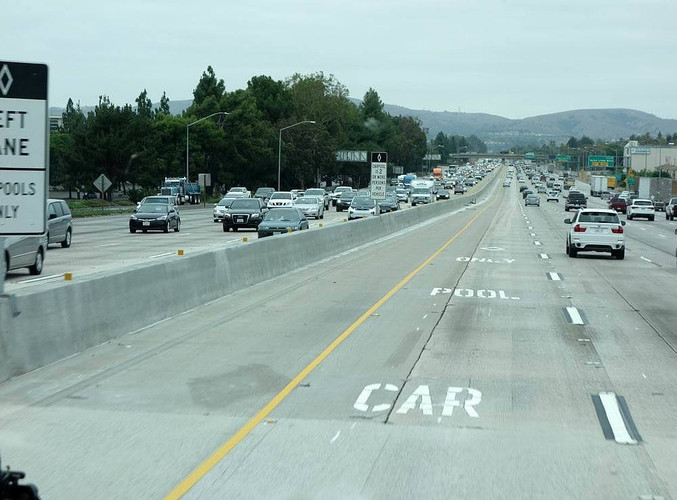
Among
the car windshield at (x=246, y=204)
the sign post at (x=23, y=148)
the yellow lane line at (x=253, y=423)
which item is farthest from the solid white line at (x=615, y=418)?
the car windshield at (x=246, y=204)

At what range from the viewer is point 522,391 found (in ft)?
36.9

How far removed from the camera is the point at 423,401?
10.6 meters

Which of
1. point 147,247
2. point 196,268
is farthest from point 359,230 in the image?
point 196,268

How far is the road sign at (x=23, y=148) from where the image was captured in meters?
10.2

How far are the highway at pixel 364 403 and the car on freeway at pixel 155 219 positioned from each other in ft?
92.6

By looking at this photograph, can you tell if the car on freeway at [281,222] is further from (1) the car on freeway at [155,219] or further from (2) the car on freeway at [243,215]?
(1) the car on freeway at [155,219]

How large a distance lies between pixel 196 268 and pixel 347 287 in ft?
16.3

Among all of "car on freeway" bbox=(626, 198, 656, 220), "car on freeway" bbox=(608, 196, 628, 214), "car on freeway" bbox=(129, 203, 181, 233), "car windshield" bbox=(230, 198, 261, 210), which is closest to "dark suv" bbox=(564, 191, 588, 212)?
"car on freeway" bbox=(608, 196, 628, 214)

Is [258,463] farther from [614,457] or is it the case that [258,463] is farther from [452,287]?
[452,287]

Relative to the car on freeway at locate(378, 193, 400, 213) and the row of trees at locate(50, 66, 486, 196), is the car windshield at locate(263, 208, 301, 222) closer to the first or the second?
the car on freeway at locate(378, 193, 400, 213)

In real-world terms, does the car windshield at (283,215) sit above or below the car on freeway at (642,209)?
above

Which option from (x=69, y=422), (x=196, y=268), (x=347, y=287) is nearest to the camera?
(x=69, y=422)

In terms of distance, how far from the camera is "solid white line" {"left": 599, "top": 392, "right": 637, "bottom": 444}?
29.9 ft

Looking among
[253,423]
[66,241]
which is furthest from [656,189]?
[253,423]
